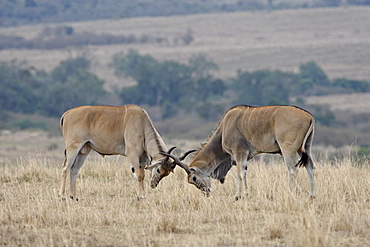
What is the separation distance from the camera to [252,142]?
10719mm

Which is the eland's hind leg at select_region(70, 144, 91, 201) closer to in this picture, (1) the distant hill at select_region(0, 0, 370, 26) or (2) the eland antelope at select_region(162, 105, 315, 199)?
(2) the eland antelope at select_region(162, 105, 315, 199)

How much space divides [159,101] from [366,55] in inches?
1136

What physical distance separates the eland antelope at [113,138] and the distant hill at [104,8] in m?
96.8

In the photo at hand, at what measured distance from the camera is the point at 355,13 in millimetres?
97062

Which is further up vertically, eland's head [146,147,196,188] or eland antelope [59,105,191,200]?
eland antelope [59,105,191,200]

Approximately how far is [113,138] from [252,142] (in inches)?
86.3

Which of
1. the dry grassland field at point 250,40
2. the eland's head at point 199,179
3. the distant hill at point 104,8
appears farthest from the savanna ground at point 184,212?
the distant hill at point 104,8

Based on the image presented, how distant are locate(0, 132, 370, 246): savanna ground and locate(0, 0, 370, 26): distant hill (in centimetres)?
9649

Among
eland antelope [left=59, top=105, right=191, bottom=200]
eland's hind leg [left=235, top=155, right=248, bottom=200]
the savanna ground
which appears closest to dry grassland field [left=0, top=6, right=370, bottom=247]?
the savanna ground

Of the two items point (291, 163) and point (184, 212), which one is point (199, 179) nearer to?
point (291, 163)

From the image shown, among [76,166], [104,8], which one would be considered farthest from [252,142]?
[104,8]

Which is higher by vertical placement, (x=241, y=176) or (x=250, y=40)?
(x=241, y=176)

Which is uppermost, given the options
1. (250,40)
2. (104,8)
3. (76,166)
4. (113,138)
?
(113,138)

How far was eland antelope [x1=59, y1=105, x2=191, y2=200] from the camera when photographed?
1055 cm
